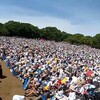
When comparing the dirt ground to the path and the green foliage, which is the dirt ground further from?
the green foliage

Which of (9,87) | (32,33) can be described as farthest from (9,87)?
(32,33)

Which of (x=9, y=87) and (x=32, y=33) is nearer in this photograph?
(x=9, y=87)

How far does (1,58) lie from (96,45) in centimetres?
7320

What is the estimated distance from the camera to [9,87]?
2081 centimetres

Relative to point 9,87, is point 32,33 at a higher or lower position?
higher

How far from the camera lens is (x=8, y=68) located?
27.9 metres

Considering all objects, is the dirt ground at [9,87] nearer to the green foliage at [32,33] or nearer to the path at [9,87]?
the path at [9,87]

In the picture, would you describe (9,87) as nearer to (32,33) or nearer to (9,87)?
(9,87)

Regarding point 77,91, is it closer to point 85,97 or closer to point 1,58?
point 85,97

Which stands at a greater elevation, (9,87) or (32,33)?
(32,33)

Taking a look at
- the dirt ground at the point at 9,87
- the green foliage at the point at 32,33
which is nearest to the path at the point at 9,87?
the dirt ground at the point at 9,87

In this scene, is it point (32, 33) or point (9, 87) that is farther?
point (32, 33)

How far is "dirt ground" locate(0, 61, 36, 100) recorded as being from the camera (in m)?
18.7

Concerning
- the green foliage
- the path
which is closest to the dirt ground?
the path
